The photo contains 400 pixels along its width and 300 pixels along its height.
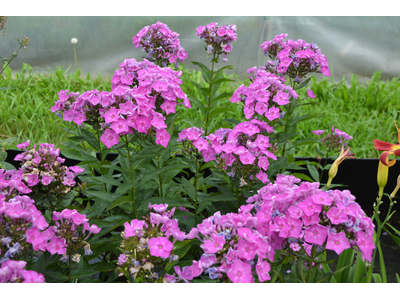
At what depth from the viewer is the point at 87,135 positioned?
1757 millimetres

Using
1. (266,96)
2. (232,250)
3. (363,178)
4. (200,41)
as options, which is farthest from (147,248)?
(200,41)

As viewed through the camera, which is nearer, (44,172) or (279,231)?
(279,231)

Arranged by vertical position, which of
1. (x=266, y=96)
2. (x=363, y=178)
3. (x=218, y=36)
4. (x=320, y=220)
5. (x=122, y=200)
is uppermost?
(x=218, y=36)

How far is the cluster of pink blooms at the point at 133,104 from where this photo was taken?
131 cm

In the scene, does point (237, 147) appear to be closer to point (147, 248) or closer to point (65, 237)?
point (147, 248)

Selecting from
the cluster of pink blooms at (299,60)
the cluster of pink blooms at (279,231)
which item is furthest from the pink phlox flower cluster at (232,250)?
the cluster of pink blooms at (299,60)

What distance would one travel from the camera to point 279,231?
1.05 meters

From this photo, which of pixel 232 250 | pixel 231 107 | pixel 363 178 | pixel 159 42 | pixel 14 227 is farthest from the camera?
pixel 231 107

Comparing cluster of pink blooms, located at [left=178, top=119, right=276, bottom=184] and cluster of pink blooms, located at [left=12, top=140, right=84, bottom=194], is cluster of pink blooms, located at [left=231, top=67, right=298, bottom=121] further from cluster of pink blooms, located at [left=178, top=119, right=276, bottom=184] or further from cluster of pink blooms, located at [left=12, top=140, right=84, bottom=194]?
cluster of pink blooms, located at [left=12, top=140, right=84, bottom=194]

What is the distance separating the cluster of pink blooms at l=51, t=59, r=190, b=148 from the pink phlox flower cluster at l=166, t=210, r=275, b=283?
51 centimetres

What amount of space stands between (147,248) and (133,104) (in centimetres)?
57

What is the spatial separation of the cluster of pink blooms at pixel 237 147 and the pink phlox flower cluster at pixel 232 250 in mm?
523

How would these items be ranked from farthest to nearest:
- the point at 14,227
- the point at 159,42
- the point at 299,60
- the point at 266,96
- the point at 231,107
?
the point at 231,107 < the point at 159,42 < the point at 299,60 < the point at 266,96 < the point at 14,227

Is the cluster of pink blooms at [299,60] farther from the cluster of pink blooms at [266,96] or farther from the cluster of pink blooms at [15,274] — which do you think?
the cluster of pink blooms at [15,274]
